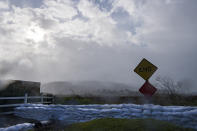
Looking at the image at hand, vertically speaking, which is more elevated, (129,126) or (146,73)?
(146,73)

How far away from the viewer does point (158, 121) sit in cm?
550

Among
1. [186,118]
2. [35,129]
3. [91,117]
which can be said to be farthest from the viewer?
[91,117]

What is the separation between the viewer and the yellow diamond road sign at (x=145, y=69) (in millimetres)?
5578

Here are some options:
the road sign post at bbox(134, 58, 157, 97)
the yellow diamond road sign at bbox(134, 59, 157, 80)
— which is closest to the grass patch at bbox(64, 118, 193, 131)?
the road sign post at bbox(134, 58, 157, 97)

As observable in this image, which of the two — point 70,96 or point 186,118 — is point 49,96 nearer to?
point 70,96

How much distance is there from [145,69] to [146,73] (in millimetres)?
139

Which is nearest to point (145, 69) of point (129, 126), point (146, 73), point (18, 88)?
point (146, 73)

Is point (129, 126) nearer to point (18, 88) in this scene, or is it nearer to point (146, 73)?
point (146, 73)

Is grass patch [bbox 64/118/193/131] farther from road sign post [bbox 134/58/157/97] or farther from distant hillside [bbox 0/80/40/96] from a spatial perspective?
distant hillside [bbox 0/80/40/96]

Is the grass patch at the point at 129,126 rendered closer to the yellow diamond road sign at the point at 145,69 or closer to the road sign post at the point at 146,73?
the road sign post at the point at 146,73

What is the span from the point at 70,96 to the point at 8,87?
4.37 metres

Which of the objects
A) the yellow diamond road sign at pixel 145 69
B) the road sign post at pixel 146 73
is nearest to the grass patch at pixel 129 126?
the road sign post at pixel 146 73

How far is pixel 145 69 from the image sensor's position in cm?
568

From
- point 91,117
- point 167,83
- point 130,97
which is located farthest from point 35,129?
point 167,83
